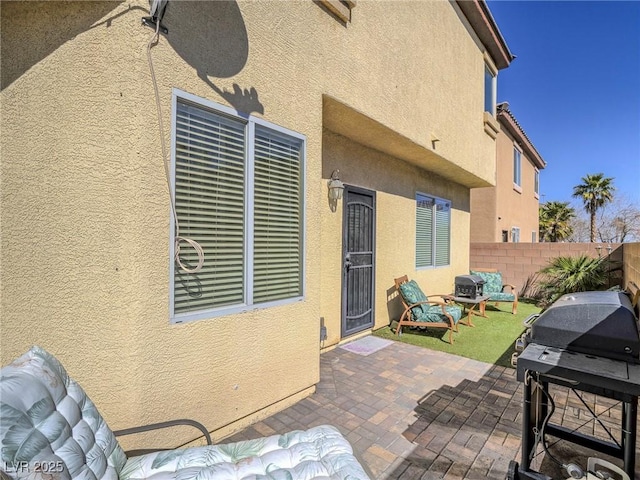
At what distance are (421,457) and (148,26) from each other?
4.26 metres

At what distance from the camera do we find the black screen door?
566 centimetres

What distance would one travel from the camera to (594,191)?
67.6ft

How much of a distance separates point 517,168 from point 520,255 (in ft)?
24.2

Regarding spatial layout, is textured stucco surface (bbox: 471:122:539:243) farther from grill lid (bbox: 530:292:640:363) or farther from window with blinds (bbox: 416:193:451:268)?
grill lid (bbox: 530:292:640:363)

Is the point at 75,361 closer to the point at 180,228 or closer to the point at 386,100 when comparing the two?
the point at 180,228

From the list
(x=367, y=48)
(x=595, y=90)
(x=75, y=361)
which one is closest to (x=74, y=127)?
(x=75, y=361)

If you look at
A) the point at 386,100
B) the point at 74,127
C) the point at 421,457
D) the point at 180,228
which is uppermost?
the point at 386,100

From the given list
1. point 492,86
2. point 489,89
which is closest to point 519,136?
point 492,86

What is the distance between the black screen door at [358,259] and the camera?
5.66 metres

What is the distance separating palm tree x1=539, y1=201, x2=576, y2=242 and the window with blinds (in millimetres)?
17443

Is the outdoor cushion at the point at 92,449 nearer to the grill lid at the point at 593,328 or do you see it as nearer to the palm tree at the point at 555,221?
the grill lid at the point at 593,328

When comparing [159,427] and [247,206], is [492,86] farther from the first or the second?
[159,427]

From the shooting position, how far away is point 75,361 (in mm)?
2139

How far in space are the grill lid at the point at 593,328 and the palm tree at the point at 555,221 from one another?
23845 mm
